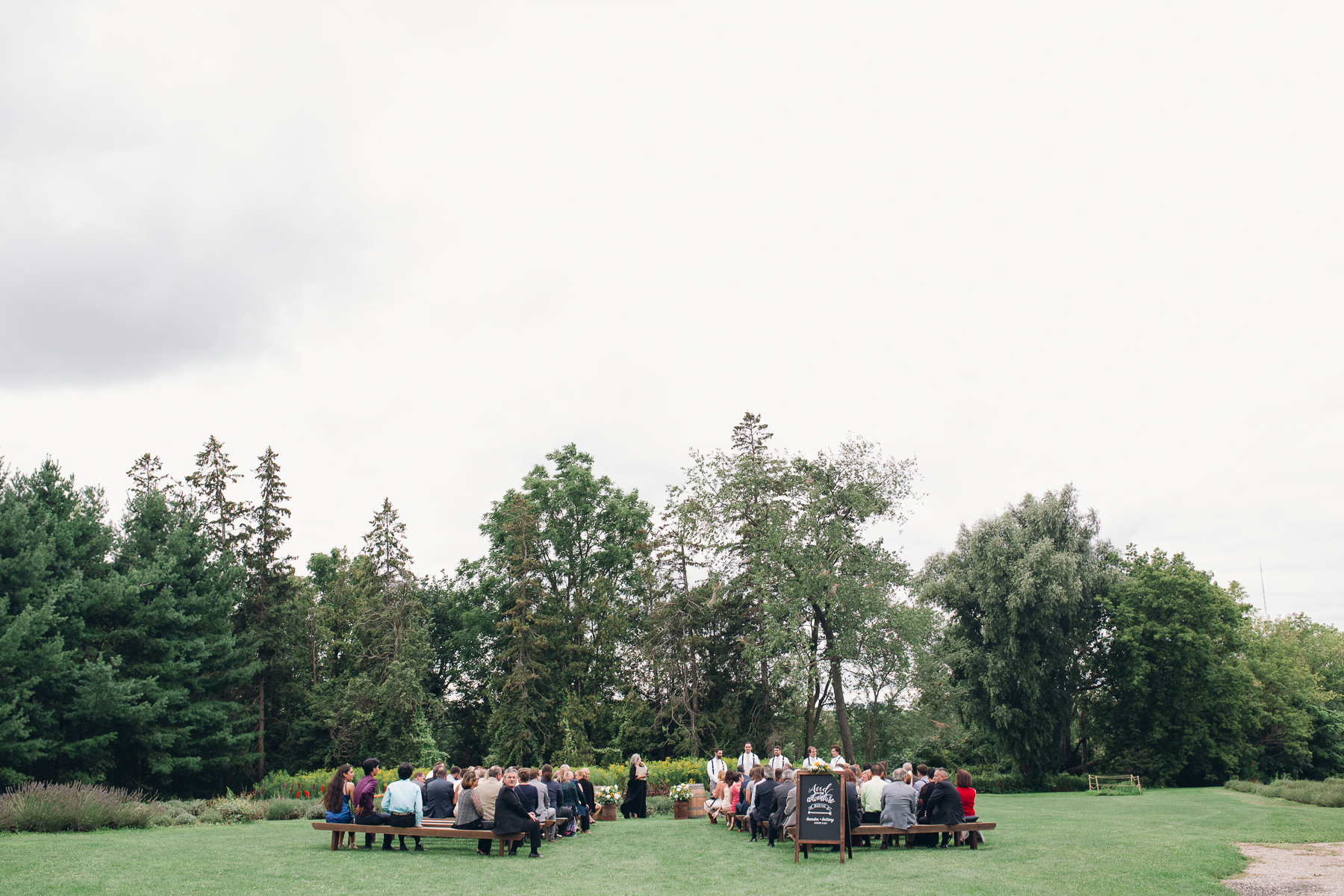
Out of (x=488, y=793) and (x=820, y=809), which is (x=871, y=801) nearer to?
(x=820, y=809)

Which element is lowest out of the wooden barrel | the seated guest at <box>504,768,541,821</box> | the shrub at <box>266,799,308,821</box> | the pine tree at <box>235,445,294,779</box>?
the shrub at <box>266,799,308,821</box>

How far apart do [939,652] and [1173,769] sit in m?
11.9

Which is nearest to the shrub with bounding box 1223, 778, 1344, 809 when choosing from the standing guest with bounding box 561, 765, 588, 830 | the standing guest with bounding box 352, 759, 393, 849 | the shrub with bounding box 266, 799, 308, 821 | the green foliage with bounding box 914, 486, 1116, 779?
the green foliage with bounding box 914, 486, 1116, 779

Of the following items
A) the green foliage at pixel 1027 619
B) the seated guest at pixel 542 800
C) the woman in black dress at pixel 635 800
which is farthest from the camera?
the green foliage at pixel 1027 619

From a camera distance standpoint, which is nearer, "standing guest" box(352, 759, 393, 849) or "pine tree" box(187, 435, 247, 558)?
"standing guest" box(352, 759, 393, 849)

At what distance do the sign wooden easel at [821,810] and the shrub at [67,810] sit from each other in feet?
45.0

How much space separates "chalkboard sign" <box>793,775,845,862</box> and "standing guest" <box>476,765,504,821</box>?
438 centimetres

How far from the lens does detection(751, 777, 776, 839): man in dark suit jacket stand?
14.3 m

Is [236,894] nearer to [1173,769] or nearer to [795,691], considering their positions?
[795,691]

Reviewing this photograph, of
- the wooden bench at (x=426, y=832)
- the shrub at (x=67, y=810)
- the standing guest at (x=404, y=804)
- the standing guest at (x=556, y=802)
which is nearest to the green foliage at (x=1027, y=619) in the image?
the standing guest at (x=556, y=802)

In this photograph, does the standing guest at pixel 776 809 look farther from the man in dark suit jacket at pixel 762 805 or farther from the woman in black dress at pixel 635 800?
the woman in black dress at pixel 635 800

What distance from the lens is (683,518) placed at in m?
39.5

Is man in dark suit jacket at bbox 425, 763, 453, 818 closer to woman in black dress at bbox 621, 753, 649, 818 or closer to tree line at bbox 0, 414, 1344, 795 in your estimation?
woman in black dress at bbox 621, 753, 649, 818

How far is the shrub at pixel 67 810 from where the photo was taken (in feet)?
51.6
